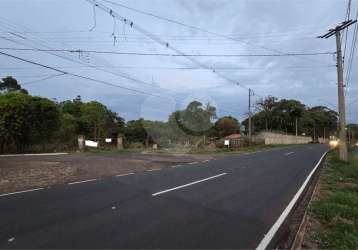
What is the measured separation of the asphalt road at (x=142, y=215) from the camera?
636 cm

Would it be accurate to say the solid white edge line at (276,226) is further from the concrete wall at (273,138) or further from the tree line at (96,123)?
the concrete wall at (273,138)

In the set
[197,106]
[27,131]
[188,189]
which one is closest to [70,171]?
[188,189]

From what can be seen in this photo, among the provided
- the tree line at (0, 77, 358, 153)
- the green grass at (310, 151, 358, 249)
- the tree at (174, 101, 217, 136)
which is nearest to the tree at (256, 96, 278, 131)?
the tree line at (0, 77, 358, 153)

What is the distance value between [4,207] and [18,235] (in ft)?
9.12

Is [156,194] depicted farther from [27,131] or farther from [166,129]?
[166,129]

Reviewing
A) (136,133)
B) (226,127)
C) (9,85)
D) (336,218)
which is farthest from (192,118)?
(336,218)

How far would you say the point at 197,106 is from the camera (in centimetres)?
6122

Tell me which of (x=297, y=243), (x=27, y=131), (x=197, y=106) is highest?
(x=197, y=106)

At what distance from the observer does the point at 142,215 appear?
8211mm

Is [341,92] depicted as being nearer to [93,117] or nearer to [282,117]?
[93,117]

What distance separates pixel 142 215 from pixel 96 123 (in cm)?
4825

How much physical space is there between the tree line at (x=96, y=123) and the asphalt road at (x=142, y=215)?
2151cm

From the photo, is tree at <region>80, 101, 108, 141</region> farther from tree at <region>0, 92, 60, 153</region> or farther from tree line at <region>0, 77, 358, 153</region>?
tree at <region>0, 92, 60, 153</region>

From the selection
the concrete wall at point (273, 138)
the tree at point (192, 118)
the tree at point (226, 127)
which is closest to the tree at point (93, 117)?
the tree at point (192, 118)
